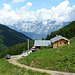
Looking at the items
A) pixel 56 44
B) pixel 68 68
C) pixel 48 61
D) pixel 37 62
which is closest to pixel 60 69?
pixel 68 68

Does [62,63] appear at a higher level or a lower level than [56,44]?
lower

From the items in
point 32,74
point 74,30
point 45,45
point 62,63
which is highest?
point 74,30

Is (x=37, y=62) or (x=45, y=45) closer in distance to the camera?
(x=37, y=62)

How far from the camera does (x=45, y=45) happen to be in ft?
207

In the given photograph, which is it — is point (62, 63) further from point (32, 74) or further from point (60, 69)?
point (32, 74)

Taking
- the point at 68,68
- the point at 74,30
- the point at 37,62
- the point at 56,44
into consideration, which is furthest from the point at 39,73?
the point at 74,30

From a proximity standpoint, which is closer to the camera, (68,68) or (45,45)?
(68,68)

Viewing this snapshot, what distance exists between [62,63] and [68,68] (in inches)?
100

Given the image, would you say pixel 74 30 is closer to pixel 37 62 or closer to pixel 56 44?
pixel 56 44

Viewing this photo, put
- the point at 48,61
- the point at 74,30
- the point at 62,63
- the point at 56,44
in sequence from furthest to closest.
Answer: the point at 74,30 < the point at 56,44 < the point at 48,61 < the point at 62,63

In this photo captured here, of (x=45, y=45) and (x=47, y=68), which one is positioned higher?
(x=45, y=45)

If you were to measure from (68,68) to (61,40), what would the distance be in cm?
3926

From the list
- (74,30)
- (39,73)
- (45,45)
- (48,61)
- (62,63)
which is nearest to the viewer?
(39,73)

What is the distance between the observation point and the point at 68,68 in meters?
20.8
